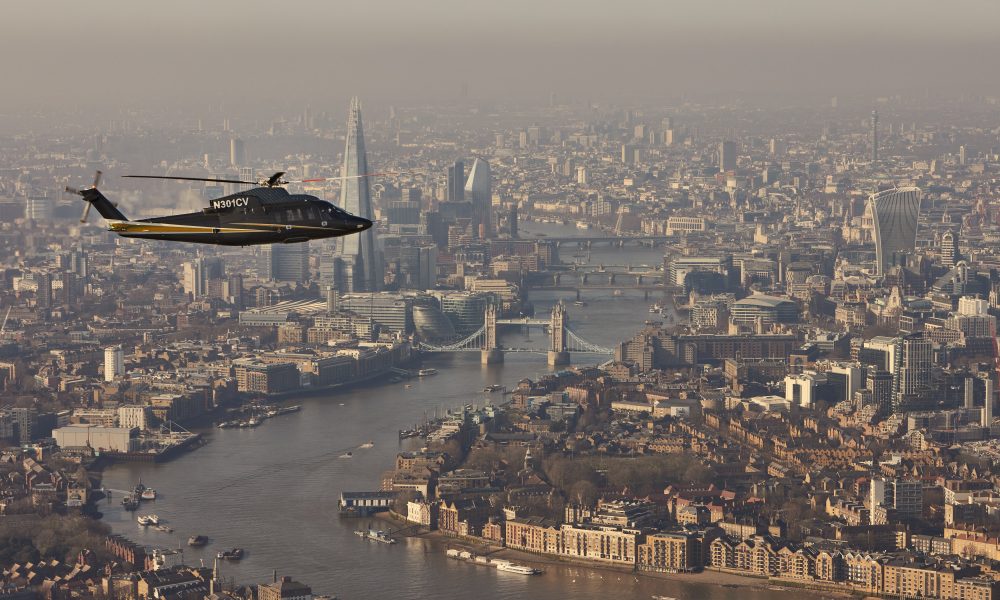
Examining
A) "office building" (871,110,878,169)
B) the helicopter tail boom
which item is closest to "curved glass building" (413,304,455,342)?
the helicopter tail boom

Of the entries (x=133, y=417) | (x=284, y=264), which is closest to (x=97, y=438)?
(x=133, y=417)

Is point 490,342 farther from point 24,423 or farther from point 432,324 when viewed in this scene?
point 24,423

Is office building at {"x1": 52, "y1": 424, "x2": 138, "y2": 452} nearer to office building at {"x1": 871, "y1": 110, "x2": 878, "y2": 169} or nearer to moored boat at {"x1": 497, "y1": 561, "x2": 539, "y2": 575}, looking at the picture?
moored boat at {"x1": 497, "y1": 561, "x2": 539, "y2": 575}

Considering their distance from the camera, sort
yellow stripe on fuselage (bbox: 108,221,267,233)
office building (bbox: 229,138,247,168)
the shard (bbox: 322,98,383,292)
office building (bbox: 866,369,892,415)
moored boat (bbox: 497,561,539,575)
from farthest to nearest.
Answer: office building (bbox: 229,138,247,168) < the shard (bbox: 322,98,383,292) < office building (bbox: 866,369,892,415) < moored boat (bbox: 497,561,539,575) < yellow stripe on fuselage (bbox: 108,221,267,233)

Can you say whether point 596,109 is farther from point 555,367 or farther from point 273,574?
point 273,574

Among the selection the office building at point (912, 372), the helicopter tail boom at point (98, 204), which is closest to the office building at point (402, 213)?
the office building at point (912, 372)
